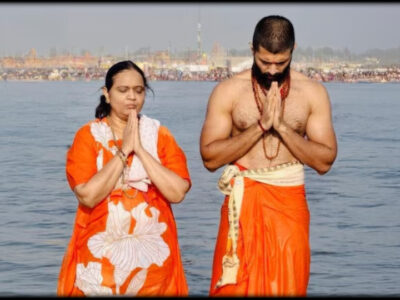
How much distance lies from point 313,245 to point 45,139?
18649 millimetres

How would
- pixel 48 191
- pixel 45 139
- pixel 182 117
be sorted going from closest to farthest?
1. pixel 48 191
2. pixel 45 139
3. pixel 182 117

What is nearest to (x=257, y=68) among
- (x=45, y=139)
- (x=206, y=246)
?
(x=206, y=246)

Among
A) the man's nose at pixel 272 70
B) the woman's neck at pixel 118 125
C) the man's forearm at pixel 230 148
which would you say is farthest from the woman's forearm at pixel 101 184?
the man's nose at pixel 272 70

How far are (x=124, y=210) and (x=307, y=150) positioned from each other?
0.97 m

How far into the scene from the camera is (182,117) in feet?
141

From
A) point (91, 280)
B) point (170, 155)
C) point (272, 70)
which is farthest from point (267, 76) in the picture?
point (91, 280)

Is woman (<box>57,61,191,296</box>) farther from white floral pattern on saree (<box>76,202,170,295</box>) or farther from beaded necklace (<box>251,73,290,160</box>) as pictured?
beaded necklace (<box>251,73,290,160</box>)

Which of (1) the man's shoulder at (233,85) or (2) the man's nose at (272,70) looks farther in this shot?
(1) the man's shoulder at (233,85)

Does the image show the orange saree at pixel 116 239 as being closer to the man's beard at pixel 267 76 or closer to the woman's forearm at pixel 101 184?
the woman's forearm at pixel 101 184

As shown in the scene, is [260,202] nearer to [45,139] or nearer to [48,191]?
[48,191]

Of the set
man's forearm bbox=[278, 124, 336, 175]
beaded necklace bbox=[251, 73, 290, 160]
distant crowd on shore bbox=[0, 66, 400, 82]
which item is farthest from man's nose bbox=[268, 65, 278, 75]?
distant crowd on shore bbox=[0, 66, 400, 82]

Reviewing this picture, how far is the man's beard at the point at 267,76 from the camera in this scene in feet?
19.8

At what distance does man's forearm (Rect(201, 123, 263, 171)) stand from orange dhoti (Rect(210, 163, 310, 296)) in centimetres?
15

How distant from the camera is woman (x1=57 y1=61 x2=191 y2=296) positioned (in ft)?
19.8
